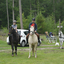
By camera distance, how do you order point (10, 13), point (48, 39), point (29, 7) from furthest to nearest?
point (29, 7) < point (10, 13) < point (48, 39)

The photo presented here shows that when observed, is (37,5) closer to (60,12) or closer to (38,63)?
(60,12)

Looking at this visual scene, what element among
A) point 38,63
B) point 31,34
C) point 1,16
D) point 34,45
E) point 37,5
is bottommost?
point 38,63

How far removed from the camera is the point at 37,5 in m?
59.8

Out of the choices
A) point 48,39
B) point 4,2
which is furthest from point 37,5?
point 48,39

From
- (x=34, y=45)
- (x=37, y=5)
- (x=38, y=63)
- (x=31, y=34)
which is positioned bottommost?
(x=38, y=63)

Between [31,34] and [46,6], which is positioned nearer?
[31,34]

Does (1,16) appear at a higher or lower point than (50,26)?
higher

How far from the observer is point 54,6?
6675cm

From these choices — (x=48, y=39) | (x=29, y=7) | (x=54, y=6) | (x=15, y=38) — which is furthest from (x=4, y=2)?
(x=15, y=38)

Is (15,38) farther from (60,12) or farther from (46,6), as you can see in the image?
(46,6)

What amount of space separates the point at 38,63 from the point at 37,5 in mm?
52607

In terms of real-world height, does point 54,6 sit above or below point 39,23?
above

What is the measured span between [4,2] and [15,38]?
163 ft

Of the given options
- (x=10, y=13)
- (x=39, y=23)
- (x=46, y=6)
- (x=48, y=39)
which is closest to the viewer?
(x=48, y=39)
